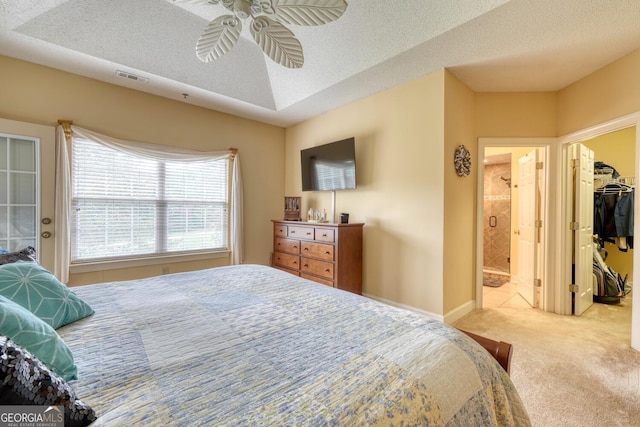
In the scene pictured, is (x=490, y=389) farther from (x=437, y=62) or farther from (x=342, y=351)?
(x=437, y=62)

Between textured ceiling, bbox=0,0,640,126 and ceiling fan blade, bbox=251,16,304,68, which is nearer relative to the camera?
ceiling fan blade, bbox=251,16,304,68

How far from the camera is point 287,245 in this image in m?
3.87

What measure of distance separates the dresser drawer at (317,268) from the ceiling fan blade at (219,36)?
2354mm

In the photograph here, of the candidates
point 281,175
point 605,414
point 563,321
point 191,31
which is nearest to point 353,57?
point 191,31

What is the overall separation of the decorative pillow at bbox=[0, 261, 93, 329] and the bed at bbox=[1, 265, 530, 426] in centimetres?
5

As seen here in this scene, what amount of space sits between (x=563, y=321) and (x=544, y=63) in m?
2.64

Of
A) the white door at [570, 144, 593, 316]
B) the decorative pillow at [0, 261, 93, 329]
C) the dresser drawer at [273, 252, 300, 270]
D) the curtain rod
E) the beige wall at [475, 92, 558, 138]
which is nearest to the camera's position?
the decorative pillow at [0, 261, 93, 329]

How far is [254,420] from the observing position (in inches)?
25.7

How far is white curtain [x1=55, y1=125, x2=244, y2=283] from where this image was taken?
2745 mm

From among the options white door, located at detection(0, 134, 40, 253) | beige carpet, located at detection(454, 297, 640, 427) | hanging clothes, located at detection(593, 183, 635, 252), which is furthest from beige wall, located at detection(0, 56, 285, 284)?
hanging clothes, located at detection(593, 183, 635, 252)

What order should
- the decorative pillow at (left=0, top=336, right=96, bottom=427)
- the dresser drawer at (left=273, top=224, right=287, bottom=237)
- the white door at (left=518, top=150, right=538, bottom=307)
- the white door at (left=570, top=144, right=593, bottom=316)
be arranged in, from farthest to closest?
the dresser drawer at (left=273, top=224, right=287, bottom=237) < the white door at (left=518, top=150, right=538, bottom=307) < the white door at (left=570, top=144, right=593, bottom=316) < the decorative pillow at (left=0, top=336, right=96, bottom=427)

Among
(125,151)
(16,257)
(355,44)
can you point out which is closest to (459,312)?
(355,44)

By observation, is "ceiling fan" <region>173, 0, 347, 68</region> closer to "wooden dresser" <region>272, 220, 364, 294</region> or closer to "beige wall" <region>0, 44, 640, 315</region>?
"beige wall" <region>0, 44, 640, 315</region>

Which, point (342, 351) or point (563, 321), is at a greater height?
point (342, 351)
